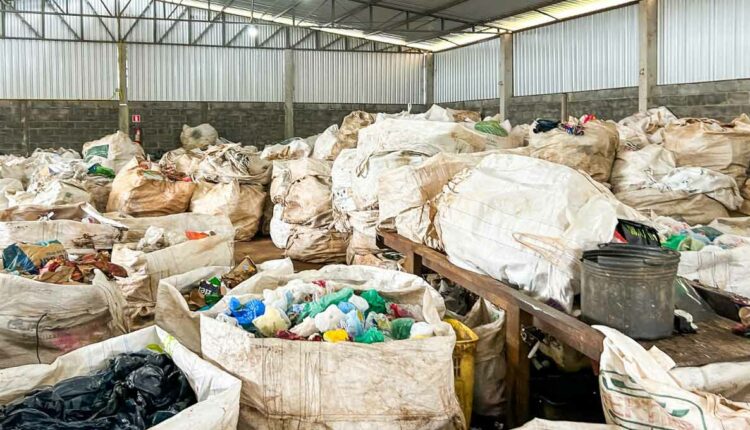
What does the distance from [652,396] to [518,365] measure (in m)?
0.91

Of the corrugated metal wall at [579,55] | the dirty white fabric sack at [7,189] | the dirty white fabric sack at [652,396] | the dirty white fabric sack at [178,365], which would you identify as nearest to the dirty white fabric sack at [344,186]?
the dirty white fabric sack at [178,365]

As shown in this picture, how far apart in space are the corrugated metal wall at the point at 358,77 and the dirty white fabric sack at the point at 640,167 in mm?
10041

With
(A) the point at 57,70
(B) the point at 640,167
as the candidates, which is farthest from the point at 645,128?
(A) the point at 57,70

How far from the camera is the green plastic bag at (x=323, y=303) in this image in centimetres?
238

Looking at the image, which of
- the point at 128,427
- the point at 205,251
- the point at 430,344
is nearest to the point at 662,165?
the point at 205,251

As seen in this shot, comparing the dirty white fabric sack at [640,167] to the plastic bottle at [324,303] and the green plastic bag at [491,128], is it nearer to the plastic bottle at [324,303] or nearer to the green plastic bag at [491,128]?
the green plastic bag at [491,128]

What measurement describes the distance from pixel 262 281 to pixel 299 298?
318 mm

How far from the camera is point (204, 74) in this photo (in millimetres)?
13852

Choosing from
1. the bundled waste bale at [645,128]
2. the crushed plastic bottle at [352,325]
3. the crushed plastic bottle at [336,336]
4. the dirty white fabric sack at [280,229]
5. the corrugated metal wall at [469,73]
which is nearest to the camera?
the crushed plastic bottle at [336,336]

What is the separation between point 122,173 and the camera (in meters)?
6.70

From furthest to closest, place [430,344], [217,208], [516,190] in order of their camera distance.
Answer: [217,208] < [516,190] < [430,344]

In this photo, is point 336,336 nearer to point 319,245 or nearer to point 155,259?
point 155,259

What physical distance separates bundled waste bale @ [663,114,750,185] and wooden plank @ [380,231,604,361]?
304 cm

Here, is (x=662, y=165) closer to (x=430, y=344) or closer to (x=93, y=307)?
(x=430, y=344)
